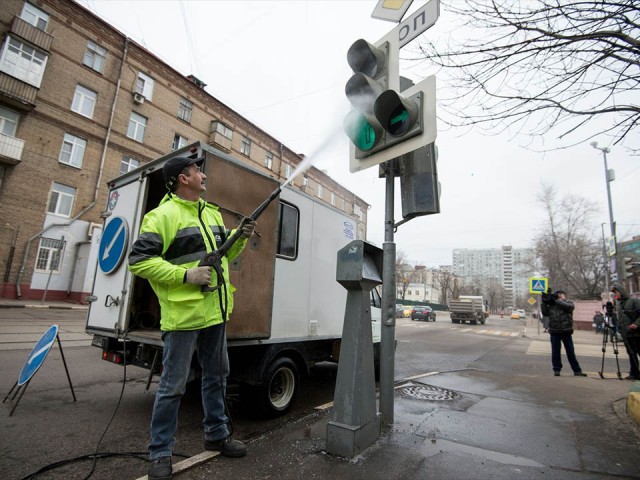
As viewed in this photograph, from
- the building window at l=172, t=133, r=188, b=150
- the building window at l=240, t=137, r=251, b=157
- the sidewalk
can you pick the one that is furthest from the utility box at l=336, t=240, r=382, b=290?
the building window at l=240, t=137, r=251, b=157

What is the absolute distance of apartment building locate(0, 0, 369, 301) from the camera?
675 inches

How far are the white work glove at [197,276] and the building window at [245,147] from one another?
92.9 ft

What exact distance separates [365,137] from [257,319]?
2.41m

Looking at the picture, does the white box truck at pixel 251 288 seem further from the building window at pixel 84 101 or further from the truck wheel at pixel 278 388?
the building window at pixel 84 101

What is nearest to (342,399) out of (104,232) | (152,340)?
(152,340)

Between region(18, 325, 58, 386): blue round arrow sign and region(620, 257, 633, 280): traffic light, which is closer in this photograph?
region(18, 325, 58, 386): blue round arrow sign

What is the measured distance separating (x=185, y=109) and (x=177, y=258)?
86.7 feet

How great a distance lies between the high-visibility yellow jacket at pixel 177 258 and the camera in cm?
250

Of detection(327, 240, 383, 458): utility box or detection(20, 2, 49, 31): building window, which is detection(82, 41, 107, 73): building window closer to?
detection(20, 2, 49, 31): building window

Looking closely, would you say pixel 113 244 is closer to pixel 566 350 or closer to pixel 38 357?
pixel 38 357

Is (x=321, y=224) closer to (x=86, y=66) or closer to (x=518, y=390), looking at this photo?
(x=518, y=390)

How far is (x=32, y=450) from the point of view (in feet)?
9.88

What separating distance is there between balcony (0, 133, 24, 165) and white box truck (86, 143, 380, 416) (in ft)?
Answer: 56.3

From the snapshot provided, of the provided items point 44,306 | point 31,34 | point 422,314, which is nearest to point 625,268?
point 44,306
